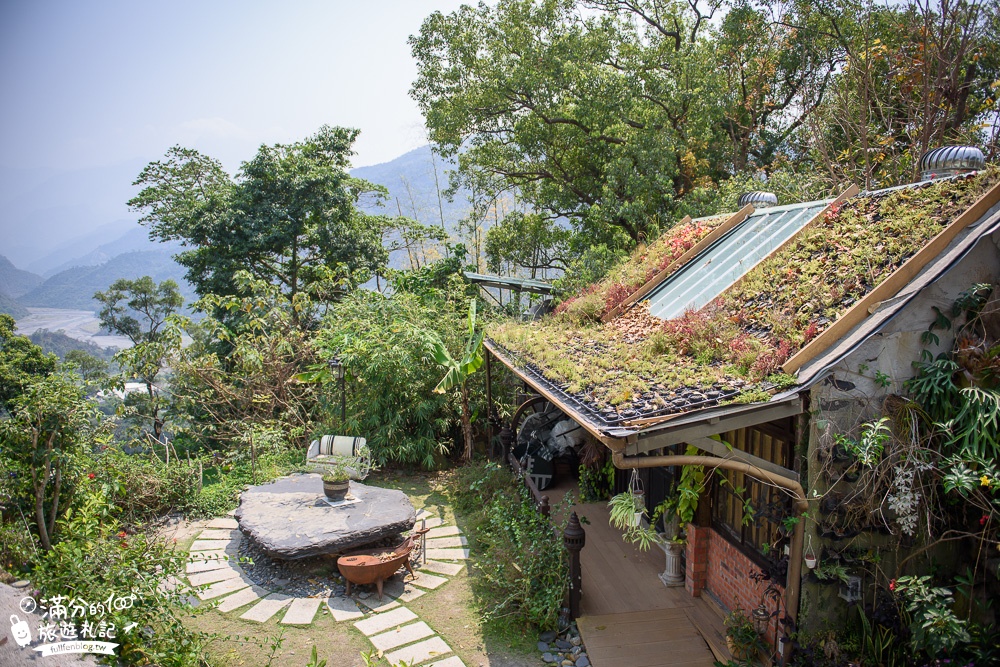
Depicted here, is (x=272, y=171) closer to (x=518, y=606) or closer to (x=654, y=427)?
(x=518, y=606)

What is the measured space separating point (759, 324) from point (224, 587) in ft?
23.4

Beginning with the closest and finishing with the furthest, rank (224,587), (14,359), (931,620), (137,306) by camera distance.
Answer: (931,620) < (224,587) < (14,359) < (137,306)

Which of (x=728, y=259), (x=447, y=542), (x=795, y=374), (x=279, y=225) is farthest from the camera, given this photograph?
→ (x=279, y=225)

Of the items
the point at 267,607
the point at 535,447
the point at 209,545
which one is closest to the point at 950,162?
the point at 535,447

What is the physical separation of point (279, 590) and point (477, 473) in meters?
4.28

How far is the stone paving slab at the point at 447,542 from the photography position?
897cm

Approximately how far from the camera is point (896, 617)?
4.95m

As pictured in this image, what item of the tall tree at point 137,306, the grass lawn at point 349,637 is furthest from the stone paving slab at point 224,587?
the tall tree at point 137,306

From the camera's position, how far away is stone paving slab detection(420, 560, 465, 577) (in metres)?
8.23

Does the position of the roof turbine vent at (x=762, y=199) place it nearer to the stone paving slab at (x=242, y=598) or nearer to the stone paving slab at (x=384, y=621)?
the stone paving slab at (x=384, y=621)

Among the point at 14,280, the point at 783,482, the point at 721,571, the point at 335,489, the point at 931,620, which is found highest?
the point at 783,482

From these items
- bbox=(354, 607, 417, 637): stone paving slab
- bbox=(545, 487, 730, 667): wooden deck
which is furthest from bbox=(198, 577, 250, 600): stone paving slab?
bbox=(545, 487, 730, 667): wooden deck

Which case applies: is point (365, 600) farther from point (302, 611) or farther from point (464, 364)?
point (464, 364)

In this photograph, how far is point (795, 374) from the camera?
493 centimetres
